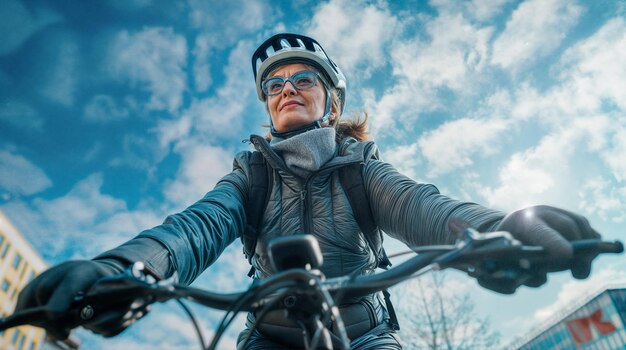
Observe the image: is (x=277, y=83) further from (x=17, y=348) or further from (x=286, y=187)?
(x=17, y=348)

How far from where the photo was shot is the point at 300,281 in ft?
3.26

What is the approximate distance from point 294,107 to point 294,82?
0.97 feet

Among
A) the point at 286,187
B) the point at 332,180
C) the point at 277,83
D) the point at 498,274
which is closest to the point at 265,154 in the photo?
the point at 286,187

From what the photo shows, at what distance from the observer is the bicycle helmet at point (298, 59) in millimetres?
3676

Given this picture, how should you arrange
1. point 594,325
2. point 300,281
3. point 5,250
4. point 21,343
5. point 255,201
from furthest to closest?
point 594,325, point 21,343, point 5,250, point 255,201, point 300,281

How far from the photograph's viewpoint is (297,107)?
330 centimetres

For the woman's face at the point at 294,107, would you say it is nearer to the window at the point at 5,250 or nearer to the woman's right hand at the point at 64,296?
the woman's right hand at the point at 64,296

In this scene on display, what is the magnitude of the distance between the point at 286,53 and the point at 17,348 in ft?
168

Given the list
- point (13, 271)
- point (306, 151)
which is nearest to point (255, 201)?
point (306, 151)

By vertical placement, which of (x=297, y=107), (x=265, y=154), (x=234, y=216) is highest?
(x=297, y=107)

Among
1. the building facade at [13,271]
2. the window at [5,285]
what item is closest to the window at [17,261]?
the building facade at [13,271]

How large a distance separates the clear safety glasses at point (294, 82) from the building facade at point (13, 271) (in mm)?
44029

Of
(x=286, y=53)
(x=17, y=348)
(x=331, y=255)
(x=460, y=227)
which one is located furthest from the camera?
Result: (x=17, y=348)

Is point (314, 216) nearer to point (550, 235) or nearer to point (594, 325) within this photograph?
point (550, 235)
